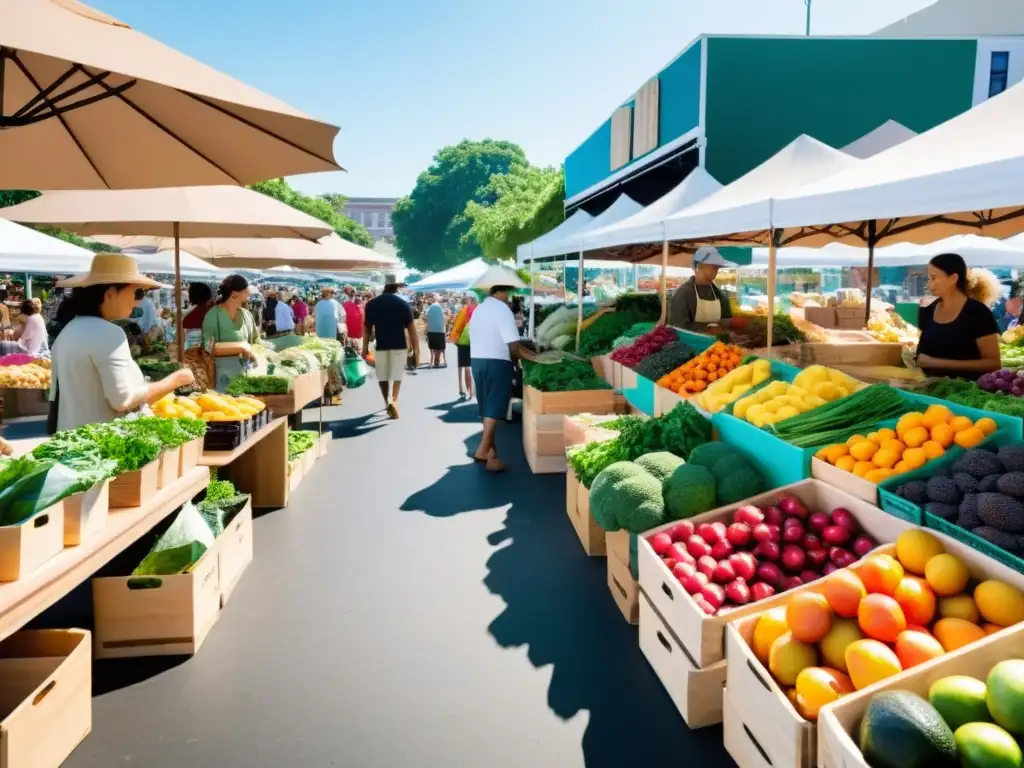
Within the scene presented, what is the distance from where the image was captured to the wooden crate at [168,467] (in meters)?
3.58

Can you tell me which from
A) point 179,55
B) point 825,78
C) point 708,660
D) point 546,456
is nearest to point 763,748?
point 708,660

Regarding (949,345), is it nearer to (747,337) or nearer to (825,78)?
(747,337)

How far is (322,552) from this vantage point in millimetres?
5172

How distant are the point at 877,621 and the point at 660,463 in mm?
1872

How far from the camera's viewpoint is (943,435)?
3.48 m

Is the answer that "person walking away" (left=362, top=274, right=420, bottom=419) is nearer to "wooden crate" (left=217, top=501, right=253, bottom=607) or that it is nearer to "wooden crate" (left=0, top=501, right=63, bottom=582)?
"wooden crate" (left=217, top=501, right=253, bottom=607)

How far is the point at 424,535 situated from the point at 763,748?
341 centimetres

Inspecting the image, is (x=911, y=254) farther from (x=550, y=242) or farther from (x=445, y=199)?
(x=445, y=199)

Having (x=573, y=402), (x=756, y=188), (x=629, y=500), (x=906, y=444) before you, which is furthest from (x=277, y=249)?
(x=906, y=444)

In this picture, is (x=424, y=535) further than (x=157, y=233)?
No

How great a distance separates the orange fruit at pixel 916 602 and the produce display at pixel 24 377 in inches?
402

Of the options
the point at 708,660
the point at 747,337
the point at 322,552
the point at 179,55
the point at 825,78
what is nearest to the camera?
the point at 179,55

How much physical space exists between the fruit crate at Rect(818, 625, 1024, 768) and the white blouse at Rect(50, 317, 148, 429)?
11.1 feet

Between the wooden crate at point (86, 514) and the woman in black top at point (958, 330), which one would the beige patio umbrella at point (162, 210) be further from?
the woman in black top at point (958, 330)
